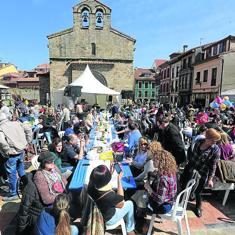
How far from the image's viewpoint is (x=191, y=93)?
30266mm

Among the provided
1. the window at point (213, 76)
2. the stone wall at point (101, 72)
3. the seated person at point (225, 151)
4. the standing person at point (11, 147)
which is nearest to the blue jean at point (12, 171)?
the standing person at point (11, 147)

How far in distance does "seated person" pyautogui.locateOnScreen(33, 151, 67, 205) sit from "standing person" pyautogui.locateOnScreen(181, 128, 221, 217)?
224 cm

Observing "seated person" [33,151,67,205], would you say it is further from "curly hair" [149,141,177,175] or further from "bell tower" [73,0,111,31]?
"bell tower" [73,0,111,31]

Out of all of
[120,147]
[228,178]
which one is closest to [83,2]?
[120,147]

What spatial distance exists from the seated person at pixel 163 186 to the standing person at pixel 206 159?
947mm

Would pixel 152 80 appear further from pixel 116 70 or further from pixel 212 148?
Answer: pixel 212 148

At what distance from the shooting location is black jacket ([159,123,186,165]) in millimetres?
4645

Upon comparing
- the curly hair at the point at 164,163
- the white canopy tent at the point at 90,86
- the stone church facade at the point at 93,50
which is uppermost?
the stone church facade at the point at 93,50

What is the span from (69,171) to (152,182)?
1.75 m

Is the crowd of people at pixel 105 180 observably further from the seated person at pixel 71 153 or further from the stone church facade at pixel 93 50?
the stone church facade at pixel 93 50

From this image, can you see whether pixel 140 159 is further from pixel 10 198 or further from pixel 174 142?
pixel 10 198

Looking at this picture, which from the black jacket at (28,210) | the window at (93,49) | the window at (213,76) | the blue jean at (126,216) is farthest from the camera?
the window at (93,49)

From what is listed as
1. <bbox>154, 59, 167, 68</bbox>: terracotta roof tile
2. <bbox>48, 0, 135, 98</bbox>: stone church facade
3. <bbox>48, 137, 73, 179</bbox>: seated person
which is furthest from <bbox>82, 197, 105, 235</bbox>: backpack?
<bbox>154, 59, 167, 68</bbox>: terracotta roof tile

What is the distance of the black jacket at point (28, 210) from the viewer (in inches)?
104
